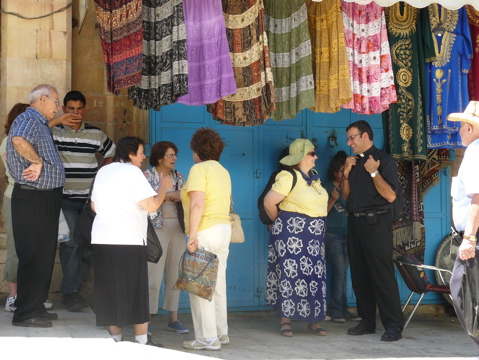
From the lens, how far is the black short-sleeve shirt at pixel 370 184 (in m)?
6.77

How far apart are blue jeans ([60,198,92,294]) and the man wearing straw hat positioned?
3.19 meters

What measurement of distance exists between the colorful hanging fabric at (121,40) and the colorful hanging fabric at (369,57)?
80.3 inches

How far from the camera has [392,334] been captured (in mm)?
6723

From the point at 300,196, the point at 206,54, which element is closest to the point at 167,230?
the point at 300,196

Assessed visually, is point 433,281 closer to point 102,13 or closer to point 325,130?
point 325,130

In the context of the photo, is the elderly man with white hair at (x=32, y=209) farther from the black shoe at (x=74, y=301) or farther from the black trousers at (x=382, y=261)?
the black trousers at (x=382, y=261)

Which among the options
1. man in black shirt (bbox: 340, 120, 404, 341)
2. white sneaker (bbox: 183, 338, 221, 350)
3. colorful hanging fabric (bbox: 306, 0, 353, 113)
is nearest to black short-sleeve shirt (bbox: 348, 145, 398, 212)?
man in black shirt (bbox: 340, 120, 404, 341)

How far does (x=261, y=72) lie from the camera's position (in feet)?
21.5

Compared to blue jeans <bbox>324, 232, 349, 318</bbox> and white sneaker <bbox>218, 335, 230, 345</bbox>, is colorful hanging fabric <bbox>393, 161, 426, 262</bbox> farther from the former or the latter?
white sneaker <bbox>218, 335, 230, 345</bbox>

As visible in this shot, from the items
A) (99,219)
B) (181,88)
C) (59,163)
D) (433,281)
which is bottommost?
(433,281)

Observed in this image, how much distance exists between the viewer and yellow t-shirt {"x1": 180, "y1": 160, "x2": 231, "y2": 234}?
602cm

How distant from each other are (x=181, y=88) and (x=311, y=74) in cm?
130

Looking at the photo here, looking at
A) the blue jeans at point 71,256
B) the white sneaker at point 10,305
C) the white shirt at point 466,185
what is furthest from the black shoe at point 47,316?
the white shirt at point 466,185

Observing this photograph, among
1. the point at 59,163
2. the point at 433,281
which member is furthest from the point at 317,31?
the point at 433,281
